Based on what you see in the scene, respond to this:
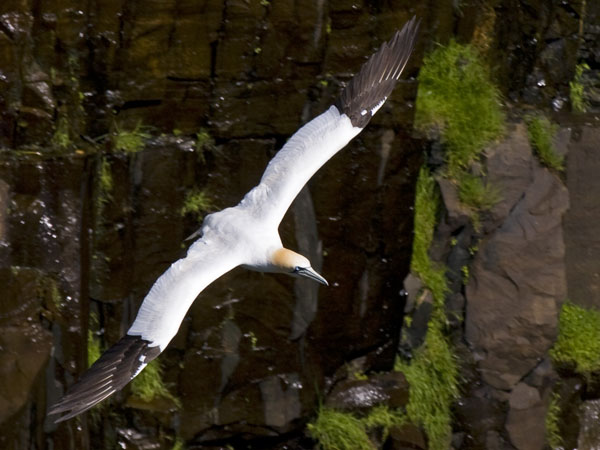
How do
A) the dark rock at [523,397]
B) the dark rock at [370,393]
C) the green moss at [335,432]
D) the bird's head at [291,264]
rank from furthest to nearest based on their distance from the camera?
the dark rock at [523,397] → the dark rock at [370,393] → the green moss at [335,432] → the bird's head at [291,264]

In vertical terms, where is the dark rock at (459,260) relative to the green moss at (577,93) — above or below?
below

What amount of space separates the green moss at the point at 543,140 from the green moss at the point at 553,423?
63.5 inches

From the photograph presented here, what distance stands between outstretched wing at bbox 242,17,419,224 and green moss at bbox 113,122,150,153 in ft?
2.85

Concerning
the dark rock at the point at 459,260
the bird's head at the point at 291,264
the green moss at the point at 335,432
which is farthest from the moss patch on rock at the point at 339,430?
the bird's head at the point at 291,264

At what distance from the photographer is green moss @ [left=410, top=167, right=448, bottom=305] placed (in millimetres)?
7453

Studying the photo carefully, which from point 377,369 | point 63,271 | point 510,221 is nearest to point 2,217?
point 63,271

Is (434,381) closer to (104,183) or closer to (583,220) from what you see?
(583,220)

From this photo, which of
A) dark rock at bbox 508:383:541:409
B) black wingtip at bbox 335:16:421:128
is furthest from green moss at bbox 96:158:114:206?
dark rock at bbox 508:383:541:409

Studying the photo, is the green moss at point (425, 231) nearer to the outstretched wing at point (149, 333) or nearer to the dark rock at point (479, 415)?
the dark rock at point (479, 415)

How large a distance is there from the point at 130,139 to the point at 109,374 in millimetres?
1727

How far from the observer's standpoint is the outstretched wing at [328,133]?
19.3 feet

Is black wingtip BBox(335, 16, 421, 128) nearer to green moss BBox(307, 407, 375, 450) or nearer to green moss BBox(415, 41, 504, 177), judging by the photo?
green moss BBox(415, 41, 504, 177)

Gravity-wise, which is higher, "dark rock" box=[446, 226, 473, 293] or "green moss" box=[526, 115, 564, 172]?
"green moss" box=[526, 115, 564, 172]

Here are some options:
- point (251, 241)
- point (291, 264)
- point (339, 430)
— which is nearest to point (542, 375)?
point (339, 430)
